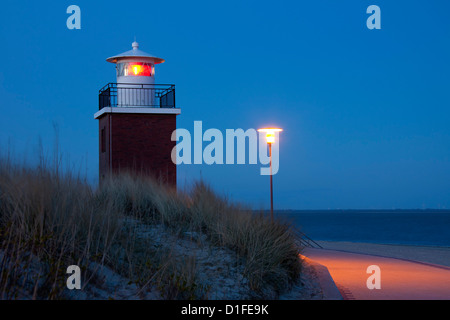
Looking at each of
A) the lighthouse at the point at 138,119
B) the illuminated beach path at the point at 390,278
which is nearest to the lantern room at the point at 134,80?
the lighthouse at the point at 138,119

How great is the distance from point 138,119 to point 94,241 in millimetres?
13463

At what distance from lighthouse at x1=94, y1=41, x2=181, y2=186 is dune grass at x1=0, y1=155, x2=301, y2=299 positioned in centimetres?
1030

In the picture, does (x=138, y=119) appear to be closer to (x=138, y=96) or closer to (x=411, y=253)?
(x=138, y=96)

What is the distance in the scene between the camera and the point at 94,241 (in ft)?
24.0

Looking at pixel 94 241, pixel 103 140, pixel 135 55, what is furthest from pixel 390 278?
pixel 103 140

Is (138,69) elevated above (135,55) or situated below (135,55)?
below

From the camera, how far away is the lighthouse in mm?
20250

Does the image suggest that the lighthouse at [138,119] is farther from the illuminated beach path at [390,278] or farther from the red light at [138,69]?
the illuminated beach path at [390,278]

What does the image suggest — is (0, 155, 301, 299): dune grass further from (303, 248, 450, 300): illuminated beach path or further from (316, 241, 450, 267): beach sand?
(316, 241, 450, 267): beach sand

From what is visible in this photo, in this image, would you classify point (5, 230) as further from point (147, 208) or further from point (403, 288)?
point (403, 288)

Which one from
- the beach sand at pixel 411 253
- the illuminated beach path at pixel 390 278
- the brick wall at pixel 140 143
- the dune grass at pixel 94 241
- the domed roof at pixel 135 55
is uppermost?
the domed roof at pixel 135 55

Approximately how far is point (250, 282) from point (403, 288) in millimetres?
3713

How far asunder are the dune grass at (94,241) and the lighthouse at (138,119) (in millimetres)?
10301

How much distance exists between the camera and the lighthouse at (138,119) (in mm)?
20250
